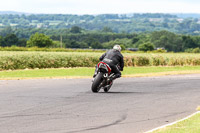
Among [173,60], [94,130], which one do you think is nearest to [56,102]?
[94,130]

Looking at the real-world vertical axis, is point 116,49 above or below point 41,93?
above

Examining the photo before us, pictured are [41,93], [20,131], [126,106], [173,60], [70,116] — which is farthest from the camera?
[173,60]

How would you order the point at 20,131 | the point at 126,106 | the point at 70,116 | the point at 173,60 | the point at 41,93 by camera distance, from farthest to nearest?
1. the point at 173,60
2. the point at 41,93
3. the point at 126,106
4. the point at 70,116
5. the point at 20,131

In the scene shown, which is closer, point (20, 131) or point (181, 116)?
point (20, 131)

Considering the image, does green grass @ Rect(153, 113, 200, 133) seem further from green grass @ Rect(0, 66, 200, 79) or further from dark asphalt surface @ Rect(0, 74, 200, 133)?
green grass @ Rect(0, 66, 200, 79)

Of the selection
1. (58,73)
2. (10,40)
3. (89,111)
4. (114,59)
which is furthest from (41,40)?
(89,111)

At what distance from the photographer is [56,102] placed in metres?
13.4

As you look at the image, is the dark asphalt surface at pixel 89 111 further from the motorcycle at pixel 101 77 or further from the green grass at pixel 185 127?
the green grass at pixel 185 127

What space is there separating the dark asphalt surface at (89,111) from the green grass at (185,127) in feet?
1.90

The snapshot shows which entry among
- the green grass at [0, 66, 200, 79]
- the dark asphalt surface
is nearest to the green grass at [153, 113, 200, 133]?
the dark asphalt surface

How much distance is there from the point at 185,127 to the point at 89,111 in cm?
328

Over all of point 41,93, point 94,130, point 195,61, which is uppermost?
point 94,130

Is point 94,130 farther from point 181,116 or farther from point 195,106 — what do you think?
point 195,106

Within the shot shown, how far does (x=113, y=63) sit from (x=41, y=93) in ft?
9.78
